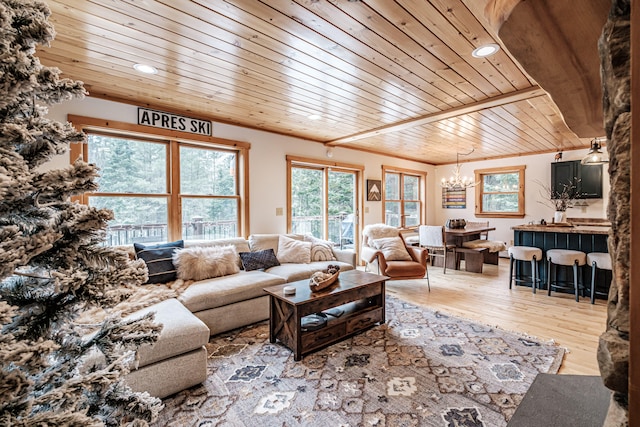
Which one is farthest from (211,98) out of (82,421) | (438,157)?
(438,157)

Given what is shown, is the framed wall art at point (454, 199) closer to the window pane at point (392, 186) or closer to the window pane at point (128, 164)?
the window pane at point (392, 186)

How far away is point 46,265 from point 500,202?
26.2ft

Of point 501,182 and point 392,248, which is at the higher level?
point 501,182

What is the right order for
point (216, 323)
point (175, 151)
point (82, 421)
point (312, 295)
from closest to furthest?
point (82, 421) < point (312, 295) < point (216, 323) < point (175, 151)

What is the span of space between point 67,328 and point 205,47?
80.6 inches

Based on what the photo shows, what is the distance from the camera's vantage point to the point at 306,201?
17.5 feet

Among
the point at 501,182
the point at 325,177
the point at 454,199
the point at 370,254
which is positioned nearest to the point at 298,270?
the point at 370,254

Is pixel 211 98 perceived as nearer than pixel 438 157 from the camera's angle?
Yes

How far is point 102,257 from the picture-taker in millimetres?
823

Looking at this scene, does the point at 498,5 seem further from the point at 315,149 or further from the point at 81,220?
the point at 315,149

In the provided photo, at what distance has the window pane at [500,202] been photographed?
22.4 feet

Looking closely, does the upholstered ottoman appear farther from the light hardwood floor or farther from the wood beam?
the wood beam

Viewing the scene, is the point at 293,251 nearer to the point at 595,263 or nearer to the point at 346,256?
the point at 346,256

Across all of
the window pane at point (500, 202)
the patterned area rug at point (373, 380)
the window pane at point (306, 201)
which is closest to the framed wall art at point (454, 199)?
the window pane at point (500, 202)
